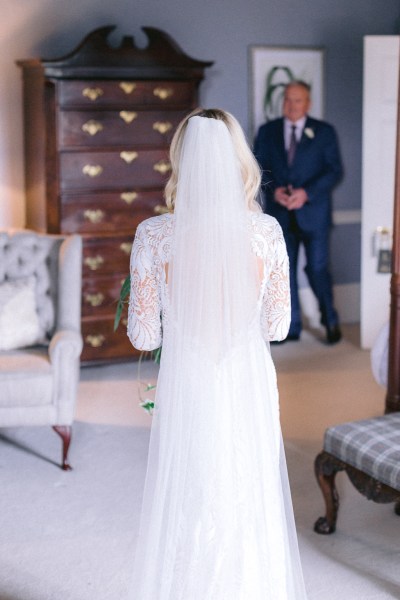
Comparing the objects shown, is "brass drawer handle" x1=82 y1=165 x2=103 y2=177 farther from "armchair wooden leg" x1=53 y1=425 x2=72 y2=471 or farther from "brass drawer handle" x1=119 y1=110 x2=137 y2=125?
"armchair wooden leg" x1=53 y1=425 x2=72 y2=471

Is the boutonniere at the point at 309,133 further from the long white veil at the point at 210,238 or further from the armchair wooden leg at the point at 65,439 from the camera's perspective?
the long white veil at the point at 210,238

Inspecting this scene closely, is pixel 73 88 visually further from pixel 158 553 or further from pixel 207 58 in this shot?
pixel 158 553

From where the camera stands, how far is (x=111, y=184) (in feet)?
22.3

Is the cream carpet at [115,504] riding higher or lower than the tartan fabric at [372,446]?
lower

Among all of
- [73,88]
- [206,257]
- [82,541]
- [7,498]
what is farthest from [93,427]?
[206,257]

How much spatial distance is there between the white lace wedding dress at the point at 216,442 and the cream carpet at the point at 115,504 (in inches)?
30.1

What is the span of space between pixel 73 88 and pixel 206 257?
4144 mm

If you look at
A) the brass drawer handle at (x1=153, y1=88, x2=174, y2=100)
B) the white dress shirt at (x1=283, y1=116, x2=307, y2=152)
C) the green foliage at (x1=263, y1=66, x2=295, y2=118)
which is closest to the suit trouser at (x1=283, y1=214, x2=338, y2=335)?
the white dress shirt at (x1=283, y1=116, x2=307, y2=152)

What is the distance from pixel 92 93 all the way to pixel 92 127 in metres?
0.24

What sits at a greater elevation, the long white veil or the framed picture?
the framed picture

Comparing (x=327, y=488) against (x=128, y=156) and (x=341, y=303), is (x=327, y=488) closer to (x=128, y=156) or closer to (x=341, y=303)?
(x=128, y=156)

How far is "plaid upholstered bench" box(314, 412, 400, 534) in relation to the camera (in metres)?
3.67

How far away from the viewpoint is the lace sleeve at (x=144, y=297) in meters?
2.85

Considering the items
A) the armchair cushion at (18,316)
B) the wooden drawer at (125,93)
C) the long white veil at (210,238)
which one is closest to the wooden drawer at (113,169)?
the wooden drawer at (125,93)
